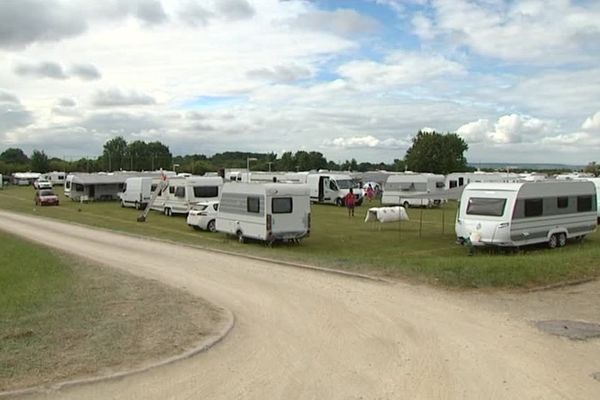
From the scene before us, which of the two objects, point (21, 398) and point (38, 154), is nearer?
point (21, 398)

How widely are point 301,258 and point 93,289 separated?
19.7 feet

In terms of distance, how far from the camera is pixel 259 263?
15.0m

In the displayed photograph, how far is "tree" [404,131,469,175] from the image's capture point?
107 m

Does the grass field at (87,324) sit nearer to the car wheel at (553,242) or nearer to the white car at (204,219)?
the white car at (204,219)

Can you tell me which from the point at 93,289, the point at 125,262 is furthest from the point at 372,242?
the point at 93,289

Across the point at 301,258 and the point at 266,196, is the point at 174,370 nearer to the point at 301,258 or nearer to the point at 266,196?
the point at 301,258

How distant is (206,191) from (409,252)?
18706 millimetres

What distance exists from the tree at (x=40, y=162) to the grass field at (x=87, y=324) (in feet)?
422

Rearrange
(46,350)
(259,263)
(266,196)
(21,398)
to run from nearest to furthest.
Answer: (21,398)
(46,350)
(259,263)
(266,196)

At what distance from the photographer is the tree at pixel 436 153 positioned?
107125mm

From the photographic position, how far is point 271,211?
22.7 metres

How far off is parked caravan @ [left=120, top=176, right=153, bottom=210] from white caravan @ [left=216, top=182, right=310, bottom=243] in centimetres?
2270

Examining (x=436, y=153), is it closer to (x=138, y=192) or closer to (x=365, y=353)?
(x=138, y=192)

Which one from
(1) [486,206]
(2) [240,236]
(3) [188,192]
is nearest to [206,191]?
(3) [188,192]
